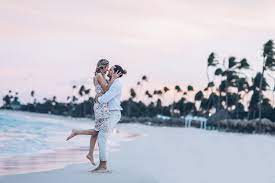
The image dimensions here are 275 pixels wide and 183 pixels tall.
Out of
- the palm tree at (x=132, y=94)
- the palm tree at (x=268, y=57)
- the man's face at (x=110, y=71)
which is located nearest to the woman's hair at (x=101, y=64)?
the man's face at (x=110, y=71)

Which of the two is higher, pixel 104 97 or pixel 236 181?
pixel 104 97

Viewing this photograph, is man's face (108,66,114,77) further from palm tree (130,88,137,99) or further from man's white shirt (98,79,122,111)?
palm tree (130,88,137,99)

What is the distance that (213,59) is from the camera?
8588 cm

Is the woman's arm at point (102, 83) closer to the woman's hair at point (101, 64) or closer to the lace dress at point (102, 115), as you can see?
the woman's hair at point (101, 64)

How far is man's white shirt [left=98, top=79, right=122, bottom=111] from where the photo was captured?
813cm

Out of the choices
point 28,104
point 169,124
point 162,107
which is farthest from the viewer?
point 28,104

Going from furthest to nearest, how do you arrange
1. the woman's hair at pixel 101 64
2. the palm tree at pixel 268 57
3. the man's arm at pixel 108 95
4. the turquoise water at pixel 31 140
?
the palm tree at pixel 268 57
the turquoise water at pixel 31 140
the woman's hair at pixel 101 64
the man's arm at pixel 108 95

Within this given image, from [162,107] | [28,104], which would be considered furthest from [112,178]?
[28,104]

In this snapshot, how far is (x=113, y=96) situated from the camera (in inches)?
321

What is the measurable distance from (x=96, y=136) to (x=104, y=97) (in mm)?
663

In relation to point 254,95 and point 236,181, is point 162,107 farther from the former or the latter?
point 236,181

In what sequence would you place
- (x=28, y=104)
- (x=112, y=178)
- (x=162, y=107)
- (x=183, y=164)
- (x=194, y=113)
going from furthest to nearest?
(x=28, y=104) < (x=162, y=107) < (x=194, y=113) < (x=183, y=164) < (x=112, y=178)

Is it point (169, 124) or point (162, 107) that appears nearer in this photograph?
point (169, 124)

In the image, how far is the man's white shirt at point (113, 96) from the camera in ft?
26.7
